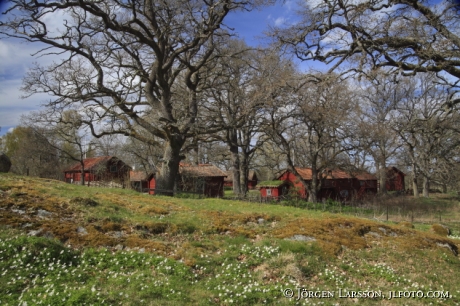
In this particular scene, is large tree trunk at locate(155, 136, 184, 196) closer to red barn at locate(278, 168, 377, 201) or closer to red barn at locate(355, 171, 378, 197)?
red barn at locate(278, 168, 377, 201)

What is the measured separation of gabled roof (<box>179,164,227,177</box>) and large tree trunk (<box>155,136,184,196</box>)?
1388 cm

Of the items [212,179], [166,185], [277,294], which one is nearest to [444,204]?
[212,179]

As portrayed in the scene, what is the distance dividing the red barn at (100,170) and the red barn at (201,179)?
10.3 metres

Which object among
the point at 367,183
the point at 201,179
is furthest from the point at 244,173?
the point at 367,183

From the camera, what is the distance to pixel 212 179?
39000mm

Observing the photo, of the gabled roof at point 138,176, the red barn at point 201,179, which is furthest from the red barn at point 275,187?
the gabled roof at point 138,176

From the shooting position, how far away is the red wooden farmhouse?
4047 cm

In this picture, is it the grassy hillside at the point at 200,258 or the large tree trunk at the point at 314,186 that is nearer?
the grassy hillside at the point at 200,258

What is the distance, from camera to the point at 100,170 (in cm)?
4197

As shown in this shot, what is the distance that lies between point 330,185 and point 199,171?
1695cm

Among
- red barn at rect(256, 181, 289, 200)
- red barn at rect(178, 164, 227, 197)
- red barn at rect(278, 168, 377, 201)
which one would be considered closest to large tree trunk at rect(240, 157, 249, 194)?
red barn at rect(178, 164, 227, 197)

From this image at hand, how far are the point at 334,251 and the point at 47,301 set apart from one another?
648 centimetres

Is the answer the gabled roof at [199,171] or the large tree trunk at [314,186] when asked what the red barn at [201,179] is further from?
the large tree trunk at [314,186]

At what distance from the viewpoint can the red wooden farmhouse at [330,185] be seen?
1593 inches
